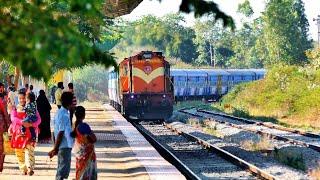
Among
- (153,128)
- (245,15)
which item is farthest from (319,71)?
(245,15)

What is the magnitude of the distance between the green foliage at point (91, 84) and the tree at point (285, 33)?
20477mm

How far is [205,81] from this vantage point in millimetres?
62719

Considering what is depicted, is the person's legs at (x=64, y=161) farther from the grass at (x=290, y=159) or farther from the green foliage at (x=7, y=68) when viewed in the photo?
the green foliage at (x=7, y=68)

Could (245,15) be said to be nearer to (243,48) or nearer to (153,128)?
(243,48)

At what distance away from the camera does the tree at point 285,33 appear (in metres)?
89.1

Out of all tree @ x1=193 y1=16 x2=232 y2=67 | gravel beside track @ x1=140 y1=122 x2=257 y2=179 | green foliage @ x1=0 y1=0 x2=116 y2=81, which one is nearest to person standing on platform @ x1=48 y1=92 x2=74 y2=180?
gravel beside track @ x1=140 y1=122 x2=257 y2=179

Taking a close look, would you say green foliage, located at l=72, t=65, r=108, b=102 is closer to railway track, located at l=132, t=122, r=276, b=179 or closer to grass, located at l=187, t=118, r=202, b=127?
grass, located at l=187, t=118, r=202, b=127

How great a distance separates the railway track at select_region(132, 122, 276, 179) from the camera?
→ 15.8 meters

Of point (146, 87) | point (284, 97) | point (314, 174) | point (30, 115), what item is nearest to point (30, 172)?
point (30, 115)

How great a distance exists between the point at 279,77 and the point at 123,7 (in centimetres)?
3324

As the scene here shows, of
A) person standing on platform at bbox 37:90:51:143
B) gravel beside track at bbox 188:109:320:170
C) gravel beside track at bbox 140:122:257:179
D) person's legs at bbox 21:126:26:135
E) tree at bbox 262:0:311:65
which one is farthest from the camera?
tree at bbox 262:0:311:65

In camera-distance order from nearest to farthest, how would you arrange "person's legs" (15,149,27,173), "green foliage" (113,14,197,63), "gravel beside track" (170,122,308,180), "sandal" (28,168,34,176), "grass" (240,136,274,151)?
1. "person's legs" (15,149,27,173)
2. "sandal" (28,168,34,176)
3. "gravel beside track" (170,122,308,180)
4. "grass" (240,136,274,151)
5. "green foliage" (113,14,197,63)

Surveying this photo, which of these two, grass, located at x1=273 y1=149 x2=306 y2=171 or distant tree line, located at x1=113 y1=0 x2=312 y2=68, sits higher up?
distant tree line, located at x1=113 y1=0 x2=312 y2=68

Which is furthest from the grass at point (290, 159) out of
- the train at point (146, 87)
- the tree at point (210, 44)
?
the tree at point (210, 44)
